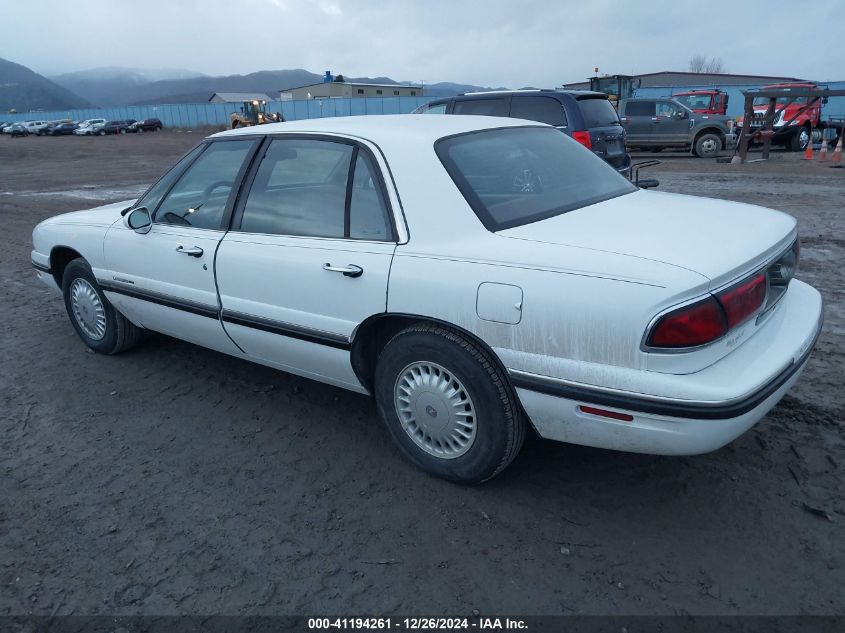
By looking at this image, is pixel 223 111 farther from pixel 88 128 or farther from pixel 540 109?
pixel 540 109

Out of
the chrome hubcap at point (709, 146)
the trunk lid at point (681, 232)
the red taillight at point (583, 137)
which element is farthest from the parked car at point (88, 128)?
the trunk lid at point (681, 232)

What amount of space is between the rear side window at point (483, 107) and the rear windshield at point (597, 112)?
1.20 metres

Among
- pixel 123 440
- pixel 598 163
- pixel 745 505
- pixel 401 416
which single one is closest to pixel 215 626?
pixel 401 416

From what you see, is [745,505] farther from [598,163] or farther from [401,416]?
[598,163]

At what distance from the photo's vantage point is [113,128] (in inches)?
2211

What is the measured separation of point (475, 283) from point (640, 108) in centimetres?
1908

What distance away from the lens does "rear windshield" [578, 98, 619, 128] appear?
8.89m

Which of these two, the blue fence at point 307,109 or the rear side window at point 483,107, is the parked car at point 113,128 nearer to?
the blue fence at point 307,109

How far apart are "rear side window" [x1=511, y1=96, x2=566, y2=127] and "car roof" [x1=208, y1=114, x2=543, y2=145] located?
5.53 meters

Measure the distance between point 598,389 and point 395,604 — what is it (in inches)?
41.8

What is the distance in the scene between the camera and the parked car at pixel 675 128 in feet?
61.8

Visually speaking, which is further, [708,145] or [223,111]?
[223,111]

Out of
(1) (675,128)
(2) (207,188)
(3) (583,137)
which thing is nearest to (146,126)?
(1) (675,128)

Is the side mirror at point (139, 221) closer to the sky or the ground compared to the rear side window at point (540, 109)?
closer to the ground
